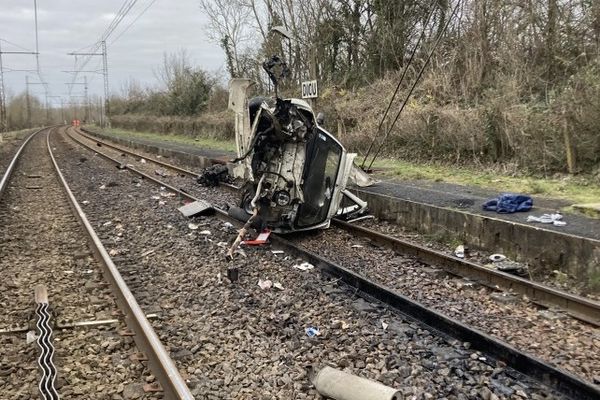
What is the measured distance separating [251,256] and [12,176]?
13.7 metres

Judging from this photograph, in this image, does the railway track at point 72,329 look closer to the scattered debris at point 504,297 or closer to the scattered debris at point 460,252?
the scattered debris at point 504,297

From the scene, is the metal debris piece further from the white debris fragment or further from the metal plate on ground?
the metal plate on ground

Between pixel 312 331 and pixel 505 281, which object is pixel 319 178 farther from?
pixel 312 331

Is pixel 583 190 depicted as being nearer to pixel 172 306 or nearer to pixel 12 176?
pixel 172 306

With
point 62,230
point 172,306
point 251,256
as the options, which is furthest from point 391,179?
point 172,306

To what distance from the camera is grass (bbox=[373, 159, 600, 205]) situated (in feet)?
33.9

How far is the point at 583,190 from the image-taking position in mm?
10461

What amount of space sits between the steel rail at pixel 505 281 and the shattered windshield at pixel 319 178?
1.04 metres

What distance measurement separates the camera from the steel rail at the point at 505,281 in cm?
575

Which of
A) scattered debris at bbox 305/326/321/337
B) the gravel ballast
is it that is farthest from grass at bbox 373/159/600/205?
the gravel ballast

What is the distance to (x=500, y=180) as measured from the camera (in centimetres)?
1229

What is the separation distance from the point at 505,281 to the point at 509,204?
279 cm

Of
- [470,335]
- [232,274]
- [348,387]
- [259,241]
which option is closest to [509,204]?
[259,241]

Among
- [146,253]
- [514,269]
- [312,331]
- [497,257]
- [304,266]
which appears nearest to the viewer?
[312,331]
